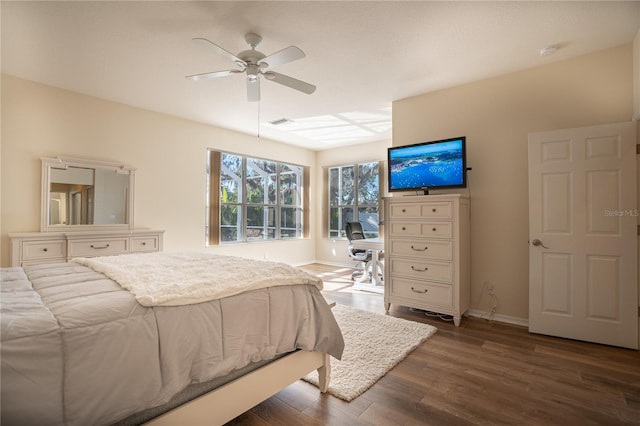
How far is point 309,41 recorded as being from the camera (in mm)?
2600

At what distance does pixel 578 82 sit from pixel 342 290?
3629 mm

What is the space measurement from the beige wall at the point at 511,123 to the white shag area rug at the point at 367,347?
1048mm

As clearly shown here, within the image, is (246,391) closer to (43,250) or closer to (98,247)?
(98,247)

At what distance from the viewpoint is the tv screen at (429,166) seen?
327 cm

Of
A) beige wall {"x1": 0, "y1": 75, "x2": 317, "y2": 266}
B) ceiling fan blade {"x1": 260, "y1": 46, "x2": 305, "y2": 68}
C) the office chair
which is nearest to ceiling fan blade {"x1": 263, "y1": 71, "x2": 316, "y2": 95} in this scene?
ceiling fan blade {"x1": 260, "y1": 46, "x2": 305, "y2": 68}

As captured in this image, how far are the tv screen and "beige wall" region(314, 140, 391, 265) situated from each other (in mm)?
2424

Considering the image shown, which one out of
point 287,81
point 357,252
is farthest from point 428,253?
point 287,81

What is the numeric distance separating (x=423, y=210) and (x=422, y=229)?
8.3 inches

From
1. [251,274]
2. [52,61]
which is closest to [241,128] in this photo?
[52,61]

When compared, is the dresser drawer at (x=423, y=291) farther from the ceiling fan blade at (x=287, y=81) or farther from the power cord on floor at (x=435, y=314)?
the ceiling fan blade at (x=287, y=81)

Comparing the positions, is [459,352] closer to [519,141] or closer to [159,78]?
[519,141]

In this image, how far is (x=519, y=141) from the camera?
314cm

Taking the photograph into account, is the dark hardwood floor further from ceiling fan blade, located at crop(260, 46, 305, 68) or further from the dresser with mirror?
the dresser with mirror

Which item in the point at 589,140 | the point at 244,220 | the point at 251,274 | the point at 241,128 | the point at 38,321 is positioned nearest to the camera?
the point at 38,321
